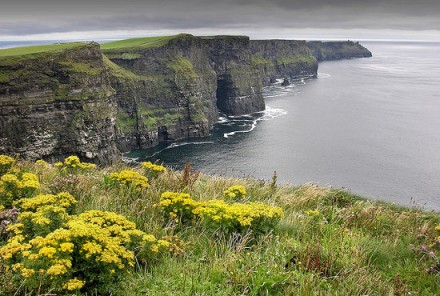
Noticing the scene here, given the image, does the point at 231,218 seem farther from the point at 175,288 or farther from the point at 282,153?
the point at 282,153

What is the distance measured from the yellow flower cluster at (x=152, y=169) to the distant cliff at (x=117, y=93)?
62734mm

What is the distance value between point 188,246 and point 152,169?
15.1 ft

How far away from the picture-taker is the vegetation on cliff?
5.75m

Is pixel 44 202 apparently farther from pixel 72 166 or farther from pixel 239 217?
pixel 72 166

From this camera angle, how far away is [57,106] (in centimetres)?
8631

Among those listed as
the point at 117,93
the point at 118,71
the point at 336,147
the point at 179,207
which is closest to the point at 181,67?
the point at 118,71

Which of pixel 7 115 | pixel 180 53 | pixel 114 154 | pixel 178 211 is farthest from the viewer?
pixel 180 53

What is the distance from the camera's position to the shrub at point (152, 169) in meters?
11.8

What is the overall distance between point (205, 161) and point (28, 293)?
85007mm

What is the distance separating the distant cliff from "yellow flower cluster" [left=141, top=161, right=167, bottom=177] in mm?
62734

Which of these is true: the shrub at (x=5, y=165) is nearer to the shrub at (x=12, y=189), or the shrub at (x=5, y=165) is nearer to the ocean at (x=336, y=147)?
the shrub at (x=12, y=189)

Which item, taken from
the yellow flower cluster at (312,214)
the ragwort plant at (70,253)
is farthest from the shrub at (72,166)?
the yellow flower cluster at (312,214)

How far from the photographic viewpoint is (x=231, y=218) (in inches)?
322

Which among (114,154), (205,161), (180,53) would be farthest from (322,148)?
(180,53)
